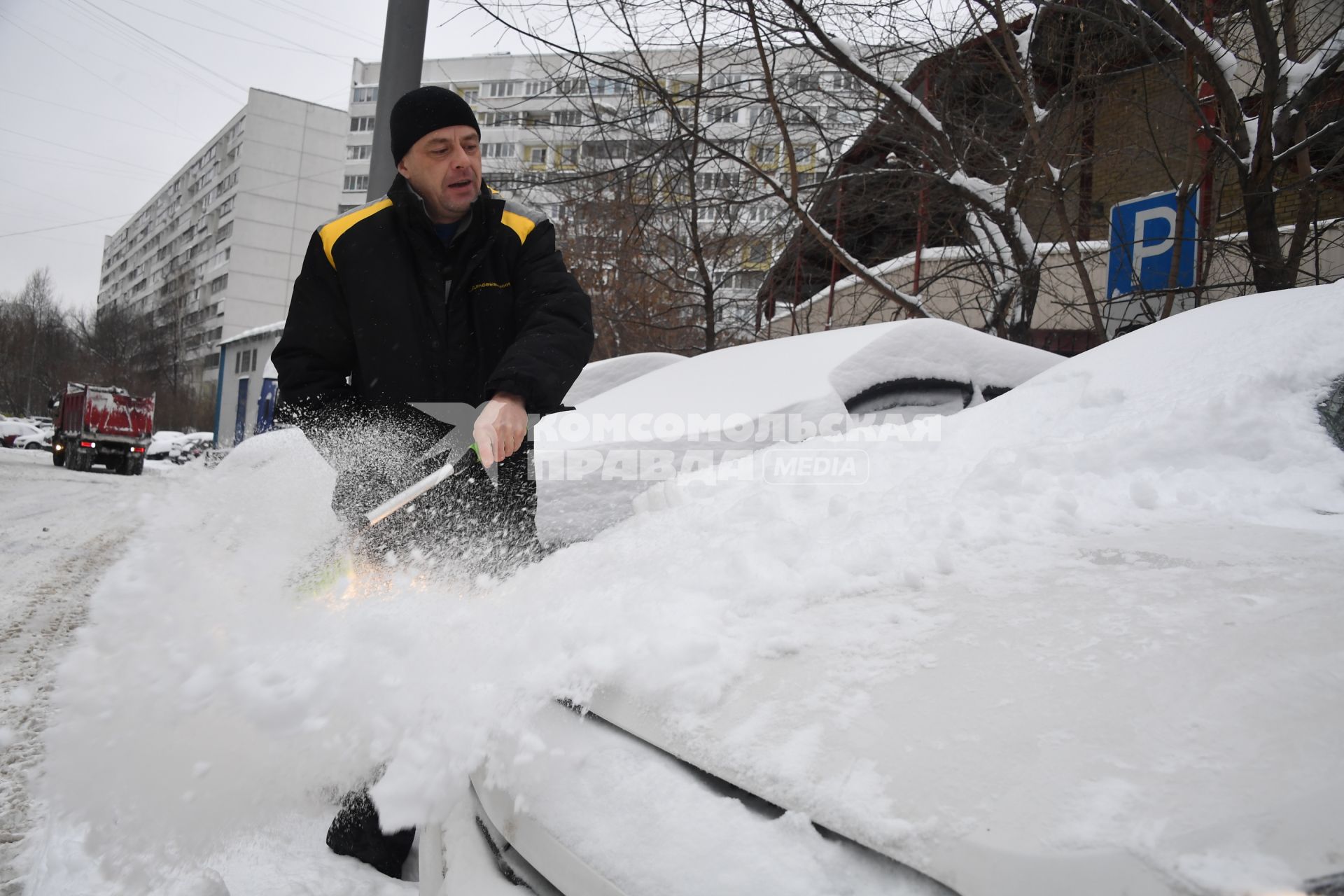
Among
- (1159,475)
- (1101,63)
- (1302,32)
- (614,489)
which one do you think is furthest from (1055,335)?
(1159,475)

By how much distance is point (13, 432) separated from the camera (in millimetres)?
35625

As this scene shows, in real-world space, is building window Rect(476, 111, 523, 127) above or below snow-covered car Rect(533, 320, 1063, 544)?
above

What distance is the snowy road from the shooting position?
2.28 m

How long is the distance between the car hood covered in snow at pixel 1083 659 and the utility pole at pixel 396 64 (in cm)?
302

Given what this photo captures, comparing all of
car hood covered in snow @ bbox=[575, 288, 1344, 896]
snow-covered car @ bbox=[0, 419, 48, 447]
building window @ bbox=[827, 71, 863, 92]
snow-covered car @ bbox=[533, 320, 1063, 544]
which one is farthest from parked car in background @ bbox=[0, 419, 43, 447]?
car hood covered in snow @ bbox=[575, 288, 1344, 896]

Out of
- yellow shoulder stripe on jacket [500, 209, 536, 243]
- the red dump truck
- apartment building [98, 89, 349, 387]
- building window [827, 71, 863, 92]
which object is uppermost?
apartment building [98, 89, 349, 387]

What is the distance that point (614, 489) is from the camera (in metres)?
3.42

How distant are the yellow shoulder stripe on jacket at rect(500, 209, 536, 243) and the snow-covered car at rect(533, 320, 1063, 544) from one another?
0.90m

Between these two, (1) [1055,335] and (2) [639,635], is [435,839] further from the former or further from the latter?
(1) [1055,335]

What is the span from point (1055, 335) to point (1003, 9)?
12.0 feet

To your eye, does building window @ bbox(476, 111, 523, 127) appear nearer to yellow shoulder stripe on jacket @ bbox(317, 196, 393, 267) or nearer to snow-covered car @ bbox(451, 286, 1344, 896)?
yellow shoulder stripe on jacket @ bbox(317, 196, 393, 267)

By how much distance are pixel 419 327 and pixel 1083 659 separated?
1.70 m

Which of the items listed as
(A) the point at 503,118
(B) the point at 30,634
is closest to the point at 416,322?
(B) the point at 30,634

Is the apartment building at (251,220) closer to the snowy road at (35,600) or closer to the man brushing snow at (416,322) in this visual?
the snowy road at (35,600)
